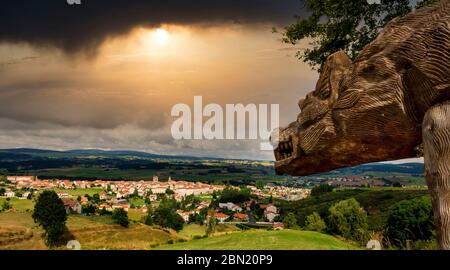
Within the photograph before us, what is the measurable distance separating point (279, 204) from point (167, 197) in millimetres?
6082

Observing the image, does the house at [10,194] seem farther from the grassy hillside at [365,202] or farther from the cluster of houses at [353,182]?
the cluster of houses at [353,182]

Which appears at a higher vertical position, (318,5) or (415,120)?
(318,5)

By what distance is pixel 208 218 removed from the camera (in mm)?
17000

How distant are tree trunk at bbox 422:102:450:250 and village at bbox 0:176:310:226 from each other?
13744 mm

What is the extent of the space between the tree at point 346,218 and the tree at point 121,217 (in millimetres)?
8397

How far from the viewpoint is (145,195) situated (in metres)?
20.5

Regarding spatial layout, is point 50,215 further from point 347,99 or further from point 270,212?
point 347,99

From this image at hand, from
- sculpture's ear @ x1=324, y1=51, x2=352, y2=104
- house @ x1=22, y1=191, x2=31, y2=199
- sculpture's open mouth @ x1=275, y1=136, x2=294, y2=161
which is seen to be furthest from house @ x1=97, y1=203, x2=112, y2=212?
sculpture's ear @ x1=324, y1=51, x2=352, y2=104

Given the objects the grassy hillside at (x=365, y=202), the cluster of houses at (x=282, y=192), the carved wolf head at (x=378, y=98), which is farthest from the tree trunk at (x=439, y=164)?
the cluster of houses at (x=282, y=192)

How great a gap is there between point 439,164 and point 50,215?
50.8 ft

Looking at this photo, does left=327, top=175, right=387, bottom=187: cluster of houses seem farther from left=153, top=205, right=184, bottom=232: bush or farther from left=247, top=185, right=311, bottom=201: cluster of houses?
left=153, top=205, right=184, bottom=232: bush

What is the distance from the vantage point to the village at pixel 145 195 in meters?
19.0
